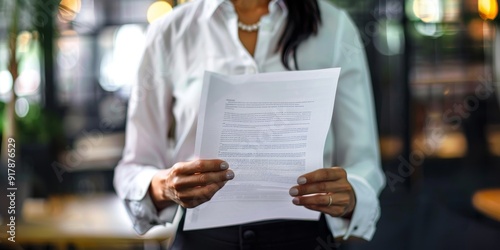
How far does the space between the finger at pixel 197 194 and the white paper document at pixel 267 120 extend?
0.04 meters

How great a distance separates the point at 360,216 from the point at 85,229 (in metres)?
1.70

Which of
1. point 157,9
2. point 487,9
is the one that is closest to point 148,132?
point 157,9

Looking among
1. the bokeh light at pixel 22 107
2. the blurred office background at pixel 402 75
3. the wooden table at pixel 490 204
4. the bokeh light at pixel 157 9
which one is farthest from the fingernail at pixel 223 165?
the bokeh light at pixel 22 107

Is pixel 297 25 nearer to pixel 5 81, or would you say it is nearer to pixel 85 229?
pixel 85 229

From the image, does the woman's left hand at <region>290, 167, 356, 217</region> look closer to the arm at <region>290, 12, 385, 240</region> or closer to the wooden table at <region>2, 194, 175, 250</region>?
the arm at <region>290, 12, 385, 240</region>

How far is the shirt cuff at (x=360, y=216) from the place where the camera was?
1125mm

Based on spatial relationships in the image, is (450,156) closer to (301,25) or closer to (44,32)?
(44,32)

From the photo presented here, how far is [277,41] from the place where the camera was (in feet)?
3.87

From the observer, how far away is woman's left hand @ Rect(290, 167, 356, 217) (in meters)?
1.01

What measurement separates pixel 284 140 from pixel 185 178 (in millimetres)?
147

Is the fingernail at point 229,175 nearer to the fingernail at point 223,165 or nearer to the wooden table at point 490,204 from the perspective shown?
the fingernail at point 223,165

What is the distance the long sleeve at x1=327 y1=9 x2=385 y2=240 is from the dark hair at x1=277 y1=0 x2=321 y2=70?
5cm

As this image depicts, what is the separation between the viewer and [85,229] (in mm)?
2635

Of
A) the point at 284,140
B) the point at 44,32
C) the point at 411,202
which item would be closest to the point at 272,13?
the point at 284,140
